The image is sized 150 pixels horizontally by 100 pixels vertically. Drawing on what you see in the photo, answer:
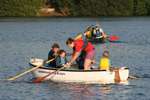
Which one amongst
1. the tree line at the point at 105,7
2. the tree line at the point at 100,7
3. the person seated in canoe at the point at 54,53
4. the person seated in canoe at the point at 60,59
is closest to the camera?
the person seated in canoe at the point at 60,59

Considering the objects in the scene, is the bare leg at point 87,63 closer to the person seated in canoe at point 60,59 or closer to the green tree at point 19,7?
the person seated in canoe at point 60,59

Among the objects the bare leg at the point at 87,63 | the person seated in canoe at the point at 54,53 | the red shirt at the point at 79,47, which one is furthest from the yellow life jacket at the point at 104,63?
the person seated in canoe at the point at 54,53

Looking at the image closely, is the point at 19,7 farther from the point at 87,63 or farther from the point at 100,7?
the point at 87,63

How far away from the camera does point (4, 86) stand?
105 feet

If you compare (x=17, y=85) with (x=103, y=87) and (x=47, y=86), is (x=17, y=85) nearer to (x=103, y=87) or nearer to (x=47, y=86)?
(x=47, y=86)

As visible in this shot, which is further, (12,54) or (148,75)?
(12,54)

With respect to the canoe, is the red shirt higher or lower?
higher

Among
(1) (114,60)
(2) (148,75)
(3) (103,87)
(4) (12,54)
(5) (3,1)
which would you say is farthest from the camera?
(5) (3,1)

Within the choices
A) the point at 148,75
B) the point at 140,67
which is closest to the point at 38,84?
the point at 148,75

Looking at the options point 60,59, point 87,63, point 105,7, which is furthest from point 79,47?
point 105,7

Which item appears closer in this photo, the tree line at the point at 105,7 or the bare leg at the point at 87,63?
the bare leg at the point at 87,63

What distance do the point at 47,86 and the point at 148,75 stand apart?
6025mm

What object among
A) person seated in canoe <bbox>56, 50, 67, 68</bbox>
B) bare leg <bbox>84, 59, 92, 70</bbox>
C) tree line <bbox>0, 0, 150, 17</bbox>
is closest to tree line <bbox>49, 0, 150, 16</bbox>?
tree line <bbox>0, 0, 150, 17</bbox>

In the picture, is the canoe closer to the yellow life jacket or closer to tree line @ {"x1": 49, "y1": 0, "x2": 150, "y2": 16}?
the yellow life jacket
